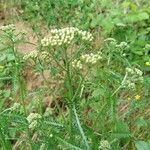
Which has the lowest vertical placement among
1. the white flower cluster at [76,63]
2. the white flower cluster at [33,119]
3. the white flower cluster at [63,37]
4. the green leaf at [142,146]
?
the green leaf at [142,146]

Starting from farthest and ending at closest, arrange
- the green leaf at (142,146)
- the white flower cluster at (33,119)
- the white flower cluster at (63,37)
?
the green leaf at (142,146), the white flower cluster at (33,119), the white flower cluster at (63,37)

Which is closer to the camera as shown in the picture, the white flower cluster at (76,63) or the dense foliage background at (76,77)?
the white flower cluster at (76,63)

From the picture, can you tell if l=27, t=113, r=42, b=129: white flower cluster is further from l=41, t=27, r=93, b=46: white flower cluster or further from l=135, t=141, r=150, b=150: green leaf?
l=135, t=141, r=150, b=150: green leaf

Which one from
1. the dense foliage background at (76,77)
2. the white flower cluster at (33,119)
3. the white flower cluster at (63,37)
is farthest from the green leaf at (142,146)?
the white flower cluster at (63,37)

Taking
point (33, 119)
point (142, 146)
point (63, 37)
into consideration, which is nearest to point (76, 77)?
point (142, 146)

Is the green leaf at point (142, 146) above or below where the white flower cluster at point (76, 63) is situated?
below

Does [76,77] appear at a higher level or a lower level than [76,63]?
lower

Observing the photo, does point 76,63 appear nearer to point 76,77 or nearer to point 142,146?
point 142,146

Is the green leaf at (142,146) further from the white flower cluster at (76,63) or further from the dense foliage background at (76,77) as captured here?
the white flower cluster at (76,63)

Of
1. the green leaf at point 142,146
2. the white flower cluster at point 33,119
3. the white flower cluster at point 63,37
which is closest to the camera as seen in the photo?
the white flower cluster at point 63,37

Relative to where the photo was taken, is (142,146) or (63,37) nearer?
(63,37)

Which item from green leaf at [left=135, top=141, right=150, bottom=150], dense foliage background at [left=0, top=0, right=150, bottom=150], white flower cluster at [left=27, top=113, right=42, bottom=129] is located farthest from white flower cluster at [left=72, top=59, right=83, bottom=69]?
green leaf at [left=135, top=141, right=150, bottom=150]

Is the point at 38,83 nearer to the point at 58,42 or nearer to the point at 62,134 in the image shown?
the point at 62,134
